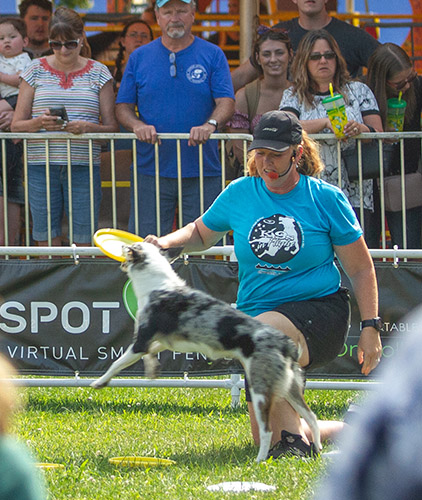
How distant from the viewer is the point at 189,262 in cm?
653

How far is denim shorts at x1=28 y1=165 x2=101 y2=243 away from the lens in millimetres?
7211

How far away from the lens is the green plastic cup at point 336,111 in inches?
265

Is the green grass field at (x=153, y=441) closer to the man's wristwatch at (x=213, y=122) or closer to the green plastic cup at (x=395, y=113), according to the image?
the man's wristwatch at (x=213, y=122)

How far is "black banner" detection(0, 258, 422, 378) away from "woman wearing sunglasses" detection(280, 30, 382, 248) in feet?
3.60

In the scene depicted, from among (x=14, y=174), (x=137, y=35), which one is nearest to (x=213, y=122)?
(x=14, y=174)

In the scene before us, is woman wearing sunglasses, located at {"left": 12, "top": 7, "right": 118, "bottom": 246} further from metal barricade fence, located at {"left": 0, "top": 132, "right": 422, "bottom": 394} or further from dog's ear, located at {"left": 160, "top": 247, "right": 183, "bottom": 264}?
dog's ear, located at {"left": 160, "top": 247, "right": 183, "bottom": 264}

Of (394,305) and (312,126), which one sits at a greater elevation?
(312,126)

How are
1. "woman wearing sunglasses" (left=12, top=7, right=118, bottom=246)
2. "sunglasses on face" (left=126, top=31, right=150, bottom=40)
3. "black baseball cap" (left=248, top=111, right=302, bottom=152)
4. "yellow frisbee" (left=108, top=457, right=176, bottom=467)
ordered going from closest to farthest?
"yellow frisbee" (left=108, top=457, right=176, bottom=467) < "black baseball cap" (left=248, top=111, right=302, bottom=152) < "woman wearing sunglasses" (left=12, top=7, right=118, bottom=246) < "sunglasses on face" (left=126, top=31, right=150, bottom=40)

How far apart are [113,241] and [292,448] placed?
1507mm

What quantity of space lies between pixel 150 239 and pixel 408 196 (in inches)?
130

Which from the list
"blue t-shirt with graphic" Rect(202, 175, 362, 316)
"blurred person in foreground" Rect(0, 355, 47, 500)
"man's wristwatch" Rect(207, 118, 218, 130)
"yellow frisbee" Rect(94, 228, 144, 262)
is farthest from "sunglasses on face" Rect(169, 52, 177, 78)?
"blurred person in foreground" Rect(0, 355, 47, 500)

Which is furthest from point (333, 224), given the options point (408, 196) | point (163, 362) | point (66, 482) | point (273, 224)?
point (408, 196)

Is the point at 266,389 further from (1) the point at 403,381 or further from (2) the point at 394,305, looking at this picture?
(1) the point at 403,381

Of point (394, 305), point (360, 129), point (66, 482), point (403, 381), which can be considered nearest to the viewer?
point (403, 381)
